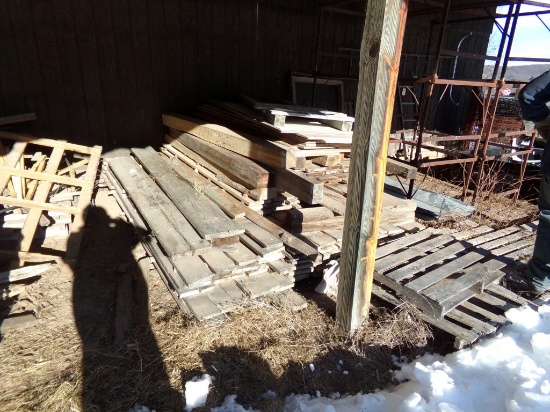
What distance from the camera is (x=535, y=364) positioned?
2881mm

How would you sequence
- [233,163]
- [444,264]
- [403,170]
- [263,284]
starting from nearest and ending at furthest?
[263,284] < [444,264] < [233,163] < [403,170]

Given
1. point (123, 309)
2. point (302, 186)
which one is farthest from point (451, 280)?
point (123, 309)

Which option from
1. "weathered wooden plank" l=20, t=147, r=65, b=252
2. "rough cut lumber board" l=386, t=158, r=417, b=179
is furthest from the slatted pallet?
"weathered wooden plank" l=20, t=147, r=65, b=252

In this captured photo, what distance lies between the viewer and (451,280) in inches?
→ 151

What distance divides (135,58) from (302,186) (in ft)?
14.1

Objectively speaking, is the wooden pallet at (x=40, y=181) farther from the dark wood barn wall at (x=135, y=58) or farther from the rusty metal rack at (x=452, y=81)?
the rusty metal rack at (x=452, y=81)

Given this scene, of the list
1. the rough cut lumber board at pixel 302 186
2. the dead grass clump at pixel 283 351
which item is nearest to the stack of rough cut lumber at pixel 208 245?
the dead grass clump at pixel 283 351

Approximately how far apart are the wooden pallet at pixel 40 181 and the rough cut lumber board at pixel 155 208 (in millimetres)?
456

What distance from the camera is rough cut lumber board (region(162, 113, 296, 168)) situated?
4.24 meters

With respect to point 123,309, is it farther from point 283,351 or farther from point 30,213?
point 30,213

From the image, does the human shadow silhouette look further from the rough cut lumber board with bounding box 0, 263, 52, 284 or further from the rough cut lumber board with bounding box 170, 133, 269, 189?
the rough cut lumber board with bounding box 170, 133, 269, 189

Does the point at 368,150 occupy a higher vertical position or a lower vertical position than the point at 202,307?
higher

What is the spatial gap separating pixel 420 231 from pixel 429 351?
6.23ft

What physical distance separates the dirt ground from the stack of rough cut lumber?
214 millimetres
